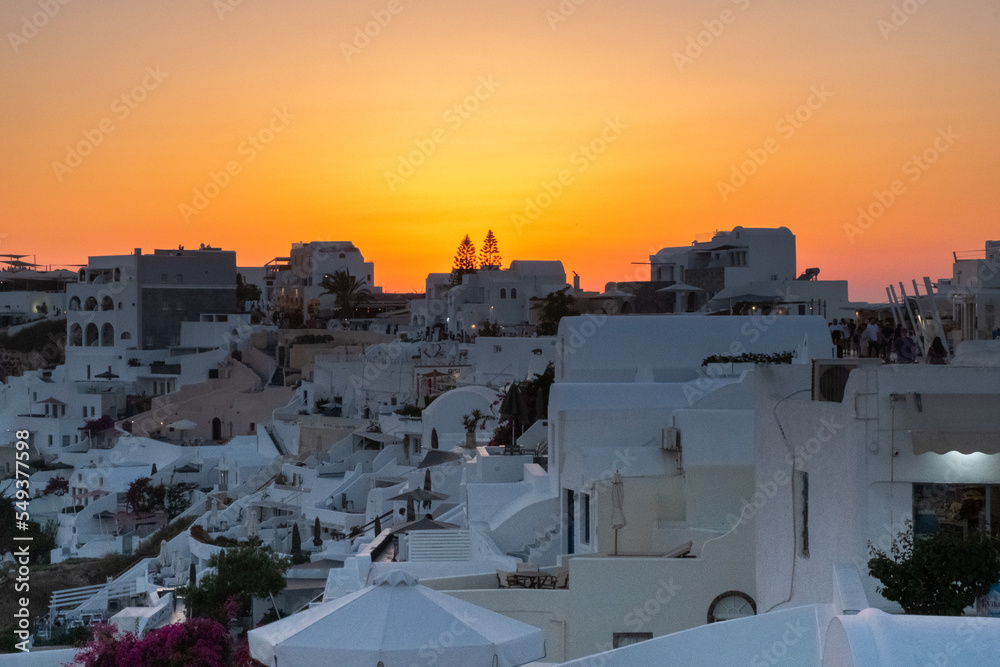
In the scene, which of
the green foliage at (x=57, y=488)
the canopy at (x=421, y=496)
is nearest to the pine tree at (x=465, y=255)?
the green foliage at (x=57, y=488)

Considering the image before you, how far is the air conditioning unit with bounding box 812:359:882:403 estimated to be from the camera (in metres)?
9.97

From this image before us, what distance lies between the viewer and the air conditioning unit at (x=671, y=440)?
→ 1557 cm

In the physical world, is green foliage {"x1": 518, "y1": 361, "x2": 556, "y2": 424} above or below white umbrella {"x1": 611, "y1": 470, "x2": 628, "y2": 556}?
above

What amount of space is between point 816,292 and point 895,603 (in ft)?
116

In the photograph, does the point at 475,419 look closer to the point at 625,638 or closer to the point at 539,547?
the point at 539,547

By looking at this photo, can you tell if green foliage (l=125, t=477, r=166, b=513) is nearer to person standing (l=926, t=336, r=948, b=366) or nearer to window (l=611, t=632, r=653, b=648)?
window (l=611, t=632, r=653, b=648)

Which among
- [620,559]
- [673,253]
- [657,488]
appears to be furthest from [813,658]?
[673,253]

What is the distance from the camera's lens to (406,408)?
40031 millimetres

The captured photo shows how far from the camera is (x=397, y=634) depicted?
9.68 meters

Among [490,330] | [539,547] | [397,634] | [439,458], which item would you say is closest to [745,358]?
[539,547]

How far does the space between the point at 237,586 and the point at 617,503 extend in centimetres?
700

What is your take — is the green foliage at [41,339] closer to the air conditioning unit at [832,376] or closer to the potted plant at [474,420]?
the potted plant at [474,420]

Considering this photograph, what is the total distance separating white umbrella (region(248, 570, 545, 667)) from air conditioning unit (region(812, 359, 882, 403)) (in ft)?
9.99

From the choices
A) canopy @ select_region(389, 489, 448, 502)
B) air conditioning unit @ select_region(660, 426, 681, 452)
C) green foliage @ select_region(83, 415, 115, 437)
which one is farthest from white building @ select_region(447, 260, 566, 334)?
air conditioning unit @ select_region(660, 426, 681, 452)
